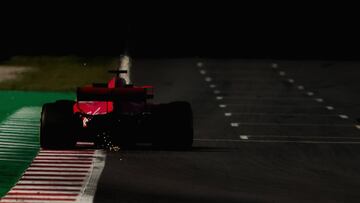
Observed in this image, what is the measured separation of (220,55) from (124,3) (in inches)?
707

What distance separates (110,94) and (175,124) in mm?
1648

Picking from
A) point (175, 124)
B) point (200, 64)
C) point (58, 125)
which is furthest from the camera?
point (200, 64)

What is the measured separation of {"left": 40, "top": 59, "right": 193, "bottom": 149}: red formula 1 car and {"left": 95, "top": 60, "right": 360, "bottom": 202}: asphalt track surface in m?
0.46

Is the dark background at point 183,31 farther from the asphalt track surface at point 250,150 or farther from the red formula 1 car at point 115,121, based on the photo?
the red formula 1 car at point 115,121

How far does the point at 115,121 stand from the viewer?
28.4 metres

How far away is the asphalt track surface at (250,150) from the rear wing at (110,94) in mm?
1278

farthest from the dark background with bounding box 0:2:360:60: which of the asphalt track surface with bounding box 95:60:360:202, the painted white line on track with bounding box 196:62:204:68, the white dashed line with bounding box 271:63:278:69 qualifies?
the asphalt track surface with bounding box 95:60:360:202

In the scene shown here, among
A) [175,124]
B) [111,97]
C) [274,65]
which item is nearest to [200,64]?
[274,65]

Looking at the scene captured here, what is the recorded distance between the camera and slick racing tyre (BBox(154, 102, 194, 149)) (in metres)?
28.9

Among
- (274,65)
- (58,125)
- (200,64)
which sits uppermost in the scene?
(58,125)

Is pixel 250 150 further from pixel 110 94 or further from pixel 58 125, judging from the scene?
pixel 58 125

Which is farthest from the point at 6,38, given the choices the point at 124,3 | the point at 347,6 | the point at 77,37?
the point at 347,6

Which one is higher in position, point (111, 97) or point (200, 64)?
point (111, 97)

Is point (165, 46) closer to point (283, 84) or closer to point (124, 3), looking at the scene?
point (124, 3)
